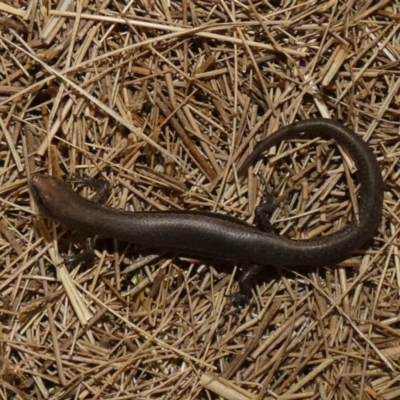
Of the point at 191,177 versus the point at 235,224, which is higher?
the point at 191,177

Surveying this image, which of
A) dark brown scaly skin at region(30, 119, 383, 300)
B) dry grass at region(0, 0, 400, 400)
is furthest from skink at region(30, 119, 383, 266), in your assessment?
→ dry grass at region(0, 0, 400, 400)

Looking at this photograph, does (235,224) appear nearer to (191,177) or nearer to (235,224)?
(235,224)

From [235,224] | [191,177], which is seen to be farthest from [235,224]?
[191,177]

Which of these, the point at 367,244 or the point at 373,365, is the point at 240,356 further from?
the point at 367,244

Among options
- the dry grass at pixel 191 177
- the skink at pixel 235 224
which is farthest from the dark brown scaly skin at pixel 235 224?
the dry grass at pixel 191 177

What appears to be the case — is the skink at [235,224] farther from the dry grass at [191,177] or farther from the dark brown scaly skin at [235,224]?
the dry grass at [191,177]
